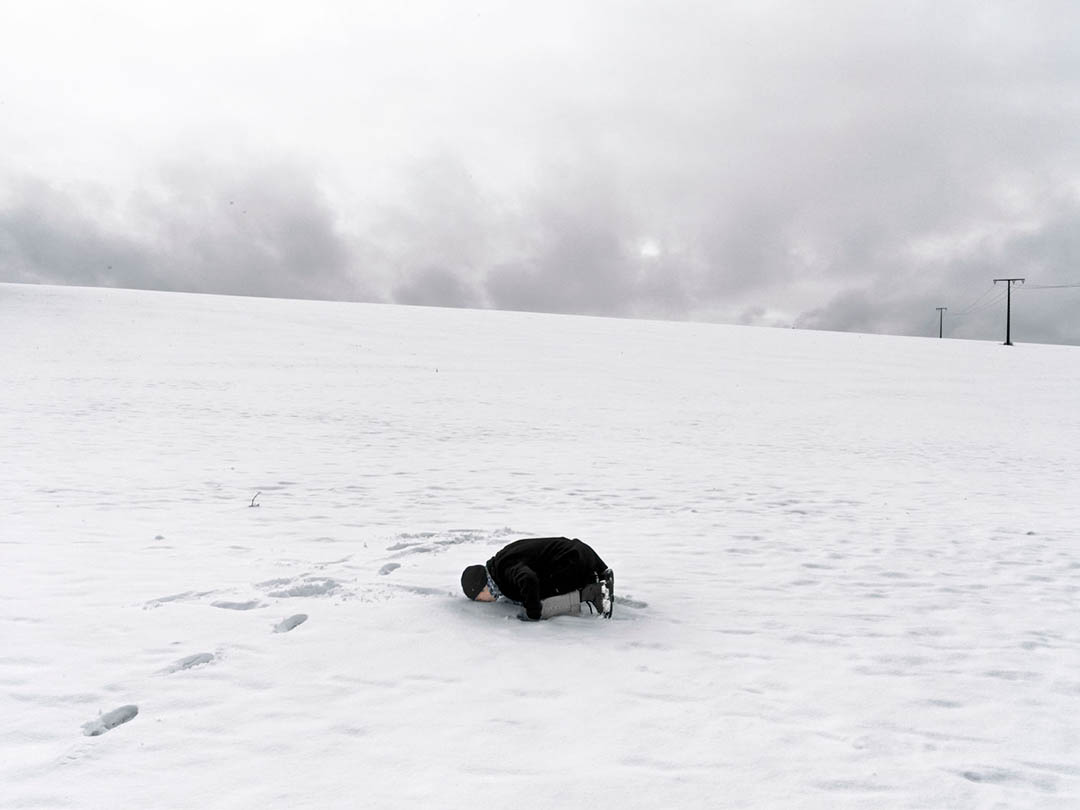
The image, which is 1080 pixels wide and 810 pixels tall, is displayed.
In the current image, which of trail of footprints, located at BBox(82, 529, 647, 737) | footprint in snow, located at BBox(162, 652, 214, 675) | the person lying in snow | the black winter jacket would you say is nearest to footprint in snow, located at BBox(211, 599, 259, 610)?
trail of footprints, located at BBox(82, 529, 647, 737)

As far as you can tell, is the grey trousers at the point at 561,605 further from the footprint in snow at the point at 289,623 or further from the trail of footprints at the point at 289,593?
the footprint in snow at the point at 289,623

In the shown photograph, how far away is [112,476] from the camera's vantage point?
1025cm

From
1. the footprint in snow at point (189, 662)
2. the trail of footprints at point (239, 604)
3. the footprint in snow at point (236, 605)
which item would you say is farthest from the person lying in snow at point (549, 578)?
the footprint in snow at point (189, 662)

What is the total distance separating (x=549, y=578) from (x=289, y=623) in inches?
76.6

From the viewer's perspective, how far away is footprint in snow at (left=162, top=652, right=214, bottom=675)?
4387 millimetres

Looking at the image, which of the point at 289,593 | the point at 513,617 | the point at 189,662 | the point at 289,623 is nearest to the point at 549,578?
the point at 513,617

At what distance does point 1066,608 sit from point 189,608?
7.19 m

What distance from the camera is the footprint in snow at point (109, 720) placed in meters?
3.71

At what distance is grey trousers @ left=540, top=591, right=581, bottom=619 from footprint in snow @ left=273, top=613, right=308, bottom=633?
1.77m

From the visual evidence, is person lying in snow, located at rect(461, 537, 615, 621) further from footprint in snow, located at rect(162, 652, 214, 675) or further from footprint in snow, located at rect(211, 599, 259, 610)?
footprint in snow, located at rect(162, 652, 214, 675)

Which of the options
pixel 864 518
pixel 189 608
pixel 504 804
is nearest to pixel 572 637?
pixel 504 804

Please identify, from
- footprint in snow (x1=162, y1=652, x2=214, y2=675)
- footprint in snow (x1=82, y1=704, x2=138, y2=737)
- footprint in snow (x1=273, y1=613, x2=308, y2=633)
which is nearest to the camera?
footprint in snow (x1=82, y1=704, x2=138, y2=737)

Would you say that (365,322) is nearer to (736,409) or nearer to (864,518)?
(736,409)

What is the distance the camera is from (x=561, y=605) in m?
5.59
